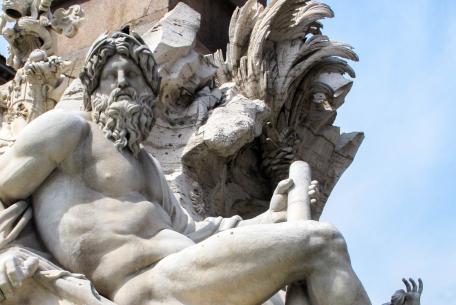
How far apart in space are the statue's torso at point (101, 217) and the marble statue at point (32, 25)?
290 cm

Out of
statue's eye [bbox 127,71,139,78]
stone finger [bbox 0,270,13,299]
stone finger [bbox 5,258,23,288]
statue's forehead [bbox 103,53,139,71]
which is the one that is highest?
statue's forehead [bbox 103,53,139,71]

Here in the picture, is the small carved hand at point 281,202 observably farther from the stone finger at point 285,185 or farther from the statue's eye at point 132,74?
the statue's eye at point 132,74

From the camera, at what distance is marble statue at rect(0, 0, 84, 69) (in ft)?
27.9

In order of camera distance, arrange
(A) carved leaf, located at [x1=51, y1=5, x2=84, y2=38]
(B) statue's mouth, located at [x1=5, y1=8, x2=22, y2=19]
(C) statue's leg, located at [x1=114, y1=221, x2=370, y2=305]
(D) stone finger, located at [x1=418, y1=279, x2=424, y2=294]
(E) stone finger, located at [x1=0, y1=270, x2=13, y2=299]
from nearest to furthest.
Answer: (E) stone finger, located at [x1=0, y1=270, x2=13, y2=299] < (C) statue's leg, located at [x1=114, y1=221, x2=370, y2=305] < (D) stone finger, located at [x1=418, y1=279, x2=424, y2=294] < (A) carved leaf, located at [x1=51, y1=5, x2=84, y2=38] < (B) statue's mouth, located at [x1=5, y1=8, x2=22, y2=19]

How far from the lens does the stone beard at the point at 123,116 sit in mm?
5770

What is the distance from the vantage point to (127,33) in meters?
6.17

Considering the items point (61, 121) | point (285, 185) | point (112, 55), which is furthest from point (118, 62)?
point (285, 185)

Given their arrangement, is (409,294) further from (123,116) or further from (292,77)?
(292,77)

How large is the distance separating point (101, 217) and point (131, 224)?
162 millimetres

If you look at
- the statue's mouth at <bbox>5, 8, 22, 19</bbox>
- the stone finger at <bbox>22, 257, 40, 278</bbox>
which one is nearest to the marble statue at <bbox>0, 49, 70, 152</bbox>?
the statue's mouth at <bbox>5, 8, 22, 19</bbox>

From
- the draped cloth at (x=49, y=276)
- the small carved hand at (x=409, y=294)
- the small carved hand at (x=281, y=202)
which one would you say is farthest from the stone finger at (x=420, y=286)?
the draped cloth at (x=49, y=276)

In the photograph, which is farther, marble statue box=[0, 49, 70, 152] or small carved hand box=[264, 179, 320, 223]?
marble statue box=[0, 49, 70, 152]

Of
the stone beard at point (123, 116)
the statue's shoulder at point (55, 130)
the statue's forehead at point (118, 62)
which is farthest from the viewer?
the statue's forehead at point (118, 62)

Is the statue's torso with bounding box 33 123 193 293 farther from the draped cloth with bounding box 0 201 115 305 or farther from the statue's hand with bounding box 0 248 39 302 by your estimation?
the statue's hand with bounding box 0 248 39 302
